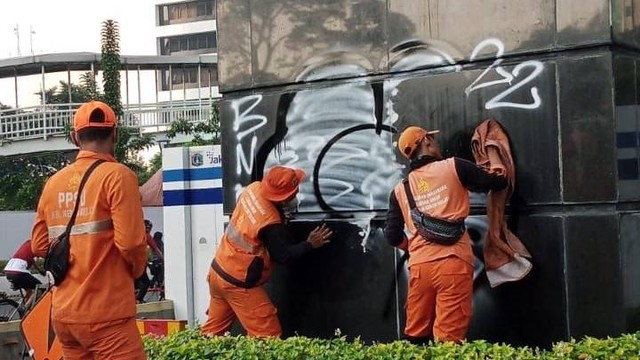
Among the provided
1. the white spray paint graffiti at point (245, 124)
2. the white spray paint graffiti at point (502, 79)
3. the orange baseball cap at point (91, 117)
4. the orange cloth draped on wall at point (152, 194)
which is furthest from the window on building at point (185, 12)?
the orange baseball cap at point (91, 117)

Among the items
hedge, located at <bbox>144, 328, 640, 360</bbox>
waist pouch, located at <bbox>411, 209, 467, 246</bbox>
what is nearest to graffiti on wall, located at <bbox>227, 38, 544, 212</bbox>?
waist pouch, located at <bbox>411, 209, 467, 246</bbox>

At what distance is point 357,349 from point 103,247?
5.07ft

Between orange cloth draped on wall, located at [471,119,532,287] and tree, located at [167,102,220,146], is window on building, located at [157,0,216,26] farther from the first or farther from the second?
orange cloth draped on wall, located at [471,119,532,287]

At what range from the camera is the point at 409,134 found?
18.9ft

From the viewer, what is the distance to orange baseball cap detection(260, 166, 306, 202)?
638 centimetres

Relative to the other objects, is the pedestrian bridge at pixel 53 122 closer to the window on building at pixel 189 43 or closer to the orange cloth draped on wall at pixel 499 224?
the orange cloth draped on wall at pixel 499 224

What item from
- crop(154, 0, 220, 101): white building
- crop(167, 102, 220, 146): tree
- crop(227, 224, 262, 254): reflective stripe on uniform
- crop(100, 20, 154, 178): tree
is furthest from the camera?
crop(154, 0, 220, 101): white building

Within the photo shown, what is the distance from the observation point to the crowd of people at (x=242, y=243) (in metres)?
4.85

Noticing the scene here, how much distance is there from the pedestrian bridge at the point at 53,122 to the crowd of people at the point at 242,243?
3022 cm

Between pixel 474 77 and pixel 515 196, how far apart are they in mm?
762

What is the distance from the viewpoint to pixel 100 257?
4.86 metres

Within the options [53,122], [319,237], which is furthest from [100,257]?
[53,122]

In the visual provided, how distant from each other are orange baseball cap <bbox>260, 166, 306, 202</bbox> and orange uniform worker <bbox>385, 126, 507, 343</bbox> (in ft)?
2.99

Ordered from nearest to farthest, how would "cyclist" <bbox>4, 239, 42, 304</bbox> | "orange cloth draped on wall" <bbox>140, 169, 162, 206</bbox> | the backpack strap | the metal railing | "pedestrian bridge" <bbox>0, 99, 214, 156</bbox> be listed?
the backpack strap
"cyclist" <bbox>4, 239, 42, 304</bbox>
"orange cloth draped on wall" <bbox>140, 169, 162, 206</bbox>
"pedestrian bridge" <bbox>0, 99, 214, 156</bbox>
the metal railing
